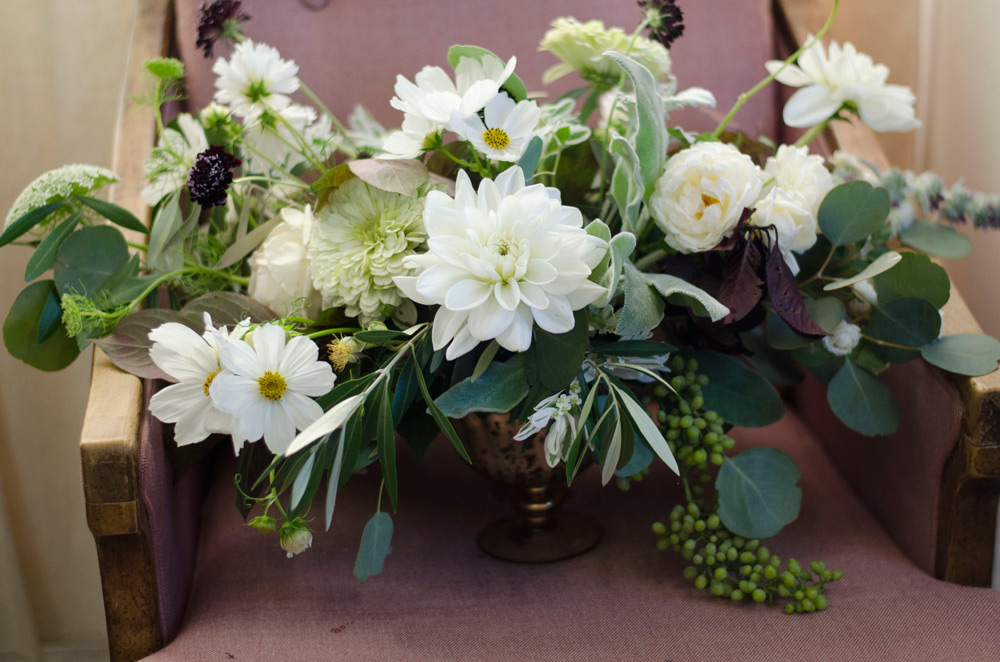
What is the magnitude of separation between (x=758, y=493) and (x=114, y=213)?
1.81 feet

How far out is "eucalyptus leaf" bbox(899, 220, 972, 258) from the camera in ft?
2.17

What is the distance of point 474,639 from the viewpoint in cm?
54

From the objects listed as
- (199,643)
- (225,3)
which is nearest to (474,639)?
(199,643)

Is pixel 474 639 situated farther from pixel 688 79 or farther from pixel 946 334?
pixel 688 79

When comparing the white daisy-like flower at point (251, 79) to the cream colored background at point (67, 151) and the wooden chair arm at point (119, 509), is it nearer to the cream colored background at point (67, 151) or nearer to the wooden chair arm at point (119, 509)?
the wooden chair arm at point (119, 509)

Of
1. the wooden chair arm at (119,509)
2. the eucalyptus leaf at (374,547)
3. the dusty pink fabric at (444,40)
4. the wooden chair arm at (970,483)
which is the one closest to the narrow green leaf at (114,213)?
the wooden chair arm at (119,509)

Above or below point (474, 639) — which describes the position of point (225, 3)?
above

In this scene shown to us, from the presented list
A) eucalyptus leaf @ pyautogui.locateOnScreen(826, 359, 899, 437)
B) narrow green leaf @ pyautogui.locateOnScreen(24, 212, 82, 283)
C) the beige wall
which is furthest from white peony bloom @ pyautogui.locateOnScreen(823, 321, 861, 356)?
the beige wall

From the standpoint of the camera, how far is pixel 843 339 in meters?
Answer: 0.60

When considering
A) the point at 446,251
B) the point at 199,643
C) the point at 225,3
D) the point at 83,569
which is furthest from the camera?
the point at 83,569

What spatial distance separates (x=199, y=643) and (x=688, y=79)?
0.72 metres

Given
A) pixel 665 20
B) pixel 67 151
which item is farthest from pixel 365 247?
pixel 67 151

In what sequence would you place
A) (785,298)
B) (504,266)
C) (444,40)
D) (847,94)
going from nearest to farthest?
(504,266), (785,298), (847,94), (444,40)

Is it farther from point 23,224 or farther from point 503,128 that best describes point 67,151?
point 503,128
